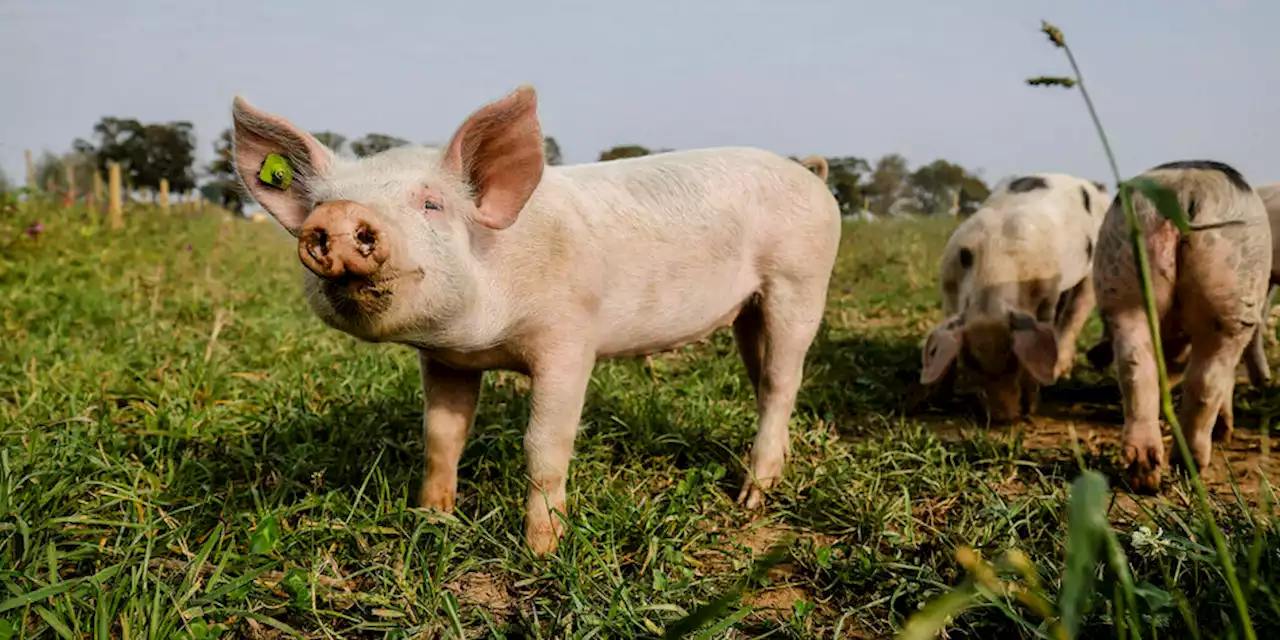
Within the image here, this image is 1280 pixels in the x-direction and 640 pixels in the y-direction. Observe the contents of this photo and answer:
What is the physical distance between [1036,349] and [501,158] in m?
3.41

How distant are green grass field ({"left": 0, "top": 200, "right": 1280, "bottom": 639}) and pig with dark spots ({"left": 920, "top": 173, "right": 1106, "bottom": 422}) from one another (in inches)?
12.2

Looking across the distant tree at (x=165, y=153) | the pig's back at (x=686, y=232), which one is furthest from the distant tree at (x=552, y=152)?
the distant tree at (x=165, y=153)

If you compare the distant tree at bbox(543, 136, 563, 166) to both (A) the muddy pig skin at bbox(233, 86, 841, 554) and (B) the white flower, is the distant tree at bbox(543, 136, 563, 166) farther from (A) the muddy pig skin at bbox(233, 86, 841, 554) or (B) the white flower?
(B) the white flower

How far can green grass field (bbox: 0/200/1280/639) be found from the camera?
230 cm

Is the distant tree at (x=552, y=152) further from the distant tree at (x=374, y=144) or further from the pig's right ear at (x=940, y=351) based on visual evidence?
the pig's right ear at (x=940, y=351)

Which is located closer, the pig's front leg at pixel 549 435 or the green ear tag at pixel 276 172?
the green ear tag at pixel 276 172

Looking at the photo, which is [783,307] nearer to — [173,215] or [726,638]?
[726,638]

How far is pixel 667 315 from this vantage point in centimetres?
315

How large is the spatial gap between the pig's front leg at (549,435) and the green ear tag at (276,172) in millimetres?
955

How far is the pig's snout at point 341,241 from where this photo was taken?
2.03m

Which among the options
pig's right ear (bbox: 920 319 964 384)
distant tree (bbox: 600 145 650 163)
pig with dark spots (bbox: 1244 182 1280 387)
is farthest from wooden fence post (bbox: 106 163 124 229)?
pig with dark spots (bbox: 1244 182 1280 387)

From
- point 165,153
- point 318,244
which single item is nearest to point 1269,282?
point 318,244

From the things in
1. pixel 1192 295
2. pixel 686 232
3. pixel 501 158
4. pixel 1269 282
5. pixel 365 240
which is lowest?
pixel 1269 282

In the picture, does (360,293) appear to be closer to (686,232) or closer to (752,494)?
(686,232)
